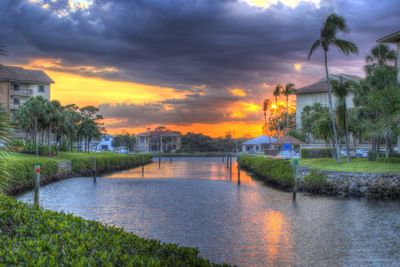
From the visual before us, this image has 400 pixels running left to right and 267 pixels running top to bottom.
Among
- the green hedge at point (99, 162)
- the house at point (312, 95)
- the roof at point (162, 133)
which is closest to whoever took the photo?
the green hedge at point (99, 162)

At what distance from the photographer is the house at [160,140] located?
567ft

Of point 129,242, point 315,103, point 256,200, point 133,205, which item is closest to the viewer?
point 129,242

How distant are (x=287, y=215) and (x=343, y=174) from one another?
11860 mm

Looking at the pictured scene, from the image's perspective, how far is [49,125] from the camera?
2628 inches

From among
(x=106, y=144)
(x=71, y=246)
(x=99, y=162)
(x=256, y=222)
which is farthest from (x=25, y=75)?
(x=106, y=144)

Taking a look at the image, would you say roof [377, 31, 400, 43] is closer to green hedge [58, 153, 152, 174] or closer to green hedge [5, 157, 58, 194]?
green hedge [5, 157, 58, 194]

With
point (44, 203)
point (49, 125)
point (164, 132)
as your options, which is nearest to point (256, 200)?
point (44, 203)

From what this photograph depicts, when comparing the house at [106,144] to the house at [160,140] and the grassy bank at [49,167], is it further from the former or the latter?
the grassy bank at [49,167]

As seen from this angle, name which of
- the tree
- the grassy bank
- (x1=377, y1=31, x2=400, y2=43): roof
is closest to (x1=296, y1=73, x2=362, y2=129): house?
the grassy bank

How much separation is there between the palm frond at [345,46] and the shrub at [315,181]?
1130 cm

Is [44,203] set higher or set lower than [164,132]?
lower

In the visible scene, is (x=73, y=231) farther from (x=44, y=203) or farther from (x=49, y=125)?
(x=49, y=125)

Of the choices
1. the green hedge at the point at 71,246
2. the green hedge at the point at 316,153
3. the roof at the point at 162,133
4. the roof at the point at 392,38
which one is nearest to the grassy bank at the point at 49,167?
the green hedge at the point at 71,246

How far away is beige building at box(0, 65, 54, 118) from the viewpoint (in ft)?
290
